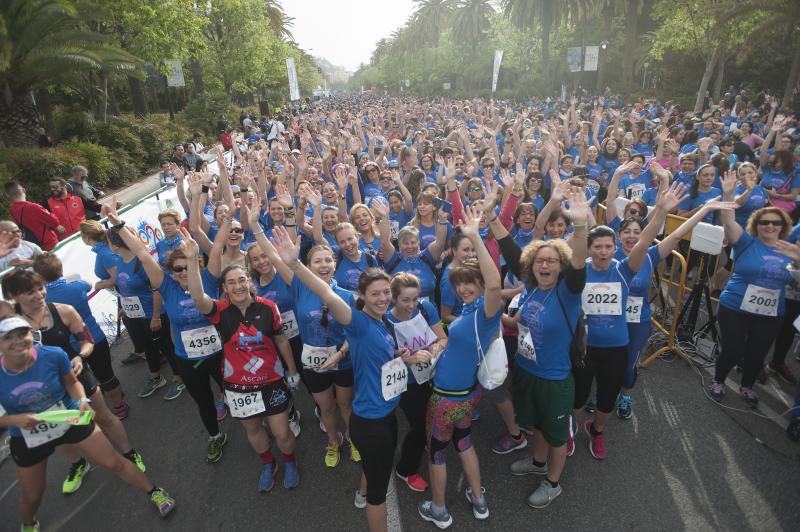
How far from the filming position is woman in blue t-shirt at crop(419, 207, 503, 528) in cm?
270

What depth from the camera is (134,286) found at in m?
4.62

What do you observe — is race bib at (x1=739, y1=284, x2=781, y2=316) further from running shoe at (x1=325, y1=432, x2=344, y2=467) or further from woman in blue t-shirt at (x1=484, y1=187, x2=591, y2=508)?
running shoe at (x1=325, y1=432, x2=344, y2=467)

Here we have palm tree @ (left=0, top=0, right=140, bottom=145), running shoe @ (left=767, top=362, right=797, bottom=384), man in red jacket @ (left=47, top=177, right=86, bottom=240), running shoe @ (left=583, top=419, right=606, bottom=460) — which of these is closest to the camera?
running shoe @ (left=583, top=419, right=606, bottom=460)

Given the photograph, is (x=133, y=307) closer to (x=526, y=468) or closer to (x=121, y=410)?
(x=121, y=410)

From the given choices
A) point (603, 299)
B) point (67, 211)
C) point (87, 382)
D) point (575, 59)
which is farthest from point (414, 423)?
point (575, 59)

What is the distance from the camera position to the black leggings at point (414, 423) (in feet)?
10.7

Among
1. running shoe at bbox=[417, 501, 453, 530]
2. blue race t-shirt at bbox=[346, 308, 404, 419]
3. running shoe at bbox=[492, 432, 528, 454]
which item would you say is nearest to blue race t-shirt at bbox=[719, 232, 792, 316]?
running shoe at bbox=[492, 432, 528, 454]

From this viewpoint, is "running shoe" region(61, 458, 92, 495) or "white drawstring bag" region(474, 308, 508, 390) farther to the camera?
"running shoe" region(61, 458, 92, 495)

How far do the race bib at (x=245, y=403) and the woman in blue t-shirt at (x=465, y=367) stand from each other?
1.38 metres

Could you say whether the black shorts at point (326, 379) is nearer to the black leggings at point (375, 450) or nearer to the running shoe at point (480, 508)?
the black leggings at point (375, 450)

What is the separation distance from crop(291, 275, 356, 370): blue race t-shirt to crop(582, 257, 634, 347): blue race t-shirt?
2.01m

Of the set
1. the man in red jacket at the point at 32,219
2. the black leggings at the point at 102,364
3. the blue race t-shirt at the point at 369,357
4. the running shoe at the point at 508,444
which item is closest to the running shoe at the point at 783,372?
the running shoe at the point at 508,444

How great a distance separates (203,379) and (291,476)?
3.83 feet

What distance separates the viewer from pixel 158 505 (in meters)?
3.43
